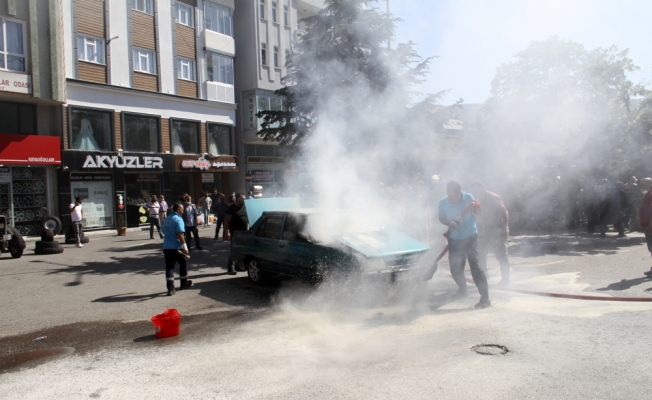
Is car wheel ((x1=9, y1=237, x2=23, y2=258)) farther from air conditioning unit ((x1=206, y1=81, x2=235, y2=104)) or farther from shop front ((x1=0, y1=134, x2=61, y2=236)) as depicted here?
air conditioning unit ((x1=206, y1=81, x2=235, y2=104))

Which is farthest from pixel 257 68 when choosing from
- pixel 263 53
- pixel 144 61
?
pixel 144 61

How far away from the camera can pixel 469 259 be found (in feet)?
20.2

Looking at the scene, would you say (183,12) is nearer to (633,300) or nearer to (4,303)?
(4,303)

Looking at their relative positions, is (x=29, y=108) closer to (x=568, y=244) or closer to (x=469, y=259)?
(x=469, y=259)

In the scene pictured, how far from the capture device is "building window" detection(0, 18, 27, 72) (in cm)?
1623

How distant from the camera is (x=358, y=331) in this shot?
16.6ft

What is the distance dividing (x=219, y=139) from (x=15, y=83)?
1019 cm

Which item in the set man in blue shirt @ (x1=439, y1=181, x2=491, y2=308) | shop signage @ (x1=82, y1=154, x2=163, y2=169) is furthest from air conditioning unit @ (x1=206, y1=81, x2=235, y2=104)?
man in blue shirt @ (x1=439, y1=181, x2=491, y2=308)

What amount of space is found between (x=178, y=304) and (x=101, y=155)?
47.5 feet

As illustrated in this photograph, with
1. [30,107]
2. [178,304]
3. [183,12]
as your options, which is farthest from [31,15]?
[178,304]

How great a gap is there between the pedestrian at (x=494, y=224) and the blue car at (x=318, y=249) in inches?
43.5

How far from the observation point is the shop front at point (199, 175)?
22.7 m

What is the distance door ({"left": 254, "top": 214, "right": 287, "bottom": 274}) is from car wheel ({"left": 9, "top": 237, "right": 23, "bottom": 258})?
7.88m

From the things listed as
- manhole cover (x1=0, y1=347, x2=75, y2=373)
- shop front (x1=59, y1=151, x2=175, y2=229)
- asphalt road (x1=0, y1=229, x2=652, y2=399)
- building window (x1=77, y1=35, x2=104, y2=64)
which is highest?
building window (x1=77, y1=35, x2=104, y2=64)
